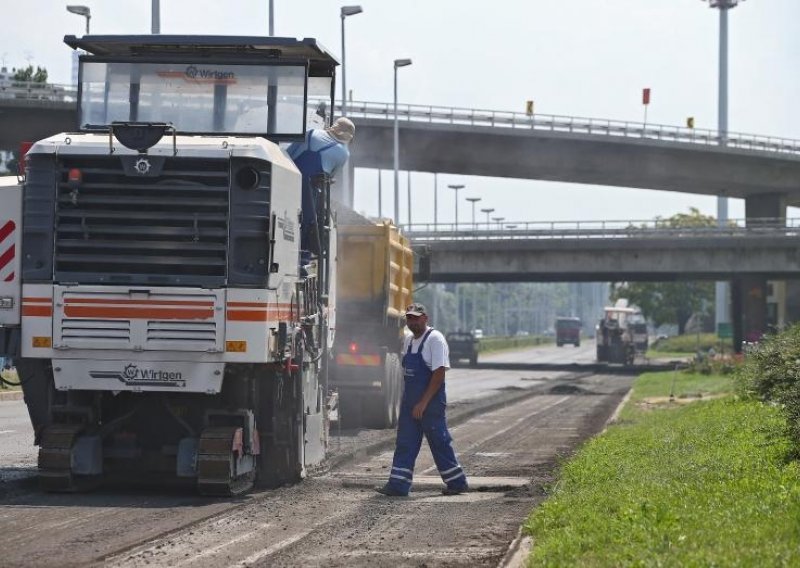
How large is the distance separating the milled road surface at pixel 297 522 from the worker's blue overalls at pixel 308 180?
256 centimetres

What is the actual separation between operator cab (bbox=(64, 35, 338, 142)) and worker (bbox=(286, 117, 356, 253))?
248 millimetres

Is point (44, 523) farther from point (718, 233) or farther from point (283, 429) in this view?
point (718, 233)

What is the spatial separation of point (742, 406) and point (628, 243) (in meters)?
44.6

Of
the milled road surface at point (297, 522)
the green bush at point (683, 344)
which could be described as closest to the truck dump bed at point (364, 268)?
the milled road surface at point (297, 522)

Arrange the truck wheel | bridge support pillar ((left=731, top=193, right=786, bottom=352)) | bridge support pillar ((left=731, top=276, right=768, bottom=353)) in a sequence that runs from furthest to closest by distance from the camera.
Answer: bridge support pillar ((left=731, top=276, right=768, bottom=353))
bridge support pillar ((left=731, top=193, right=786, bottom=352))
the truck wheel

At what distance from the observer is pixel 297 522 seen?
11922 mm

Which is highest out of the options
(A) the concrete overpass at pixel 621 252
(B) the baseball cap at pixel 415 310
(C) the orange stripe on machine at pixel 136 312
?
(A) the concrete overpass at pixel 621 252

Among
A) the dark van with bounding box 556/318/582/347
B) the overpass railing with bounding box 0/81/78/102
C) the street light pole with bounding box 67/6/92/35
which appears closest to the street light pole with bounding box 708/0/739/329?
the dark van with bounding box 556/318/582/347

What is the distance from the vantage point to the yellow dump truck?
79.6 ft

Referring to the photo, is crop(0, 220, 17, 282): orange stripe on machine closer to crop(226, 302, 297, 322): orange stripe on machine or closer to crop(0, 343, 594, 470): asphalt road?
crop(226, 302, 297, 322): orange stripe on machine

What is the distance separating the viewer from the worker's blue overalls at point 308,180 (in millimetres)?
15516

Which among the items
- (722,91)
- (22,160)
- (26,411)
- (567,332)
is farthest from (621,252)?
(567,332)

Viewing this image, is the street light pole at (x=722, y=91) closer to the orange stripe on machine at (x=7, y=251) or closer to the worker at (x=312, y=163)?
the worker at (x=312, y=163)

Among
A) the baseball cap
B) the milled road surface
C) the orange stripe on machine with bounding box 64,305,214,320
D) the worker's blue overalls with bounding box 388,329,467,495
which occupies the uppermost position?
the baseball cap
